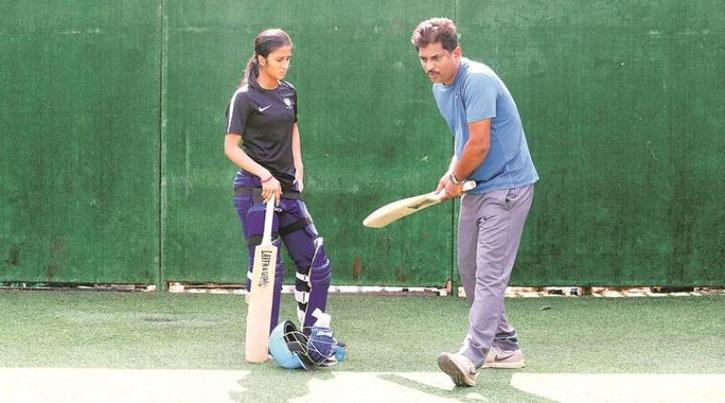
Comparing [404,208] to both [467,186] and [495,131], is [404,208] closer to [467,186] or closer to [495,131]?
[467,186]

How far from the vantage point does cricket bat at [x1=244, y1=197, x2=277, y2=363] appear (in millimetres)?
6574

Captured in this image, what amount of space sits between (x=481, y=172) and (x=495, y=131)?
0.22 m

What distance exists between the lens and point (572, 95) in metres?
9.38

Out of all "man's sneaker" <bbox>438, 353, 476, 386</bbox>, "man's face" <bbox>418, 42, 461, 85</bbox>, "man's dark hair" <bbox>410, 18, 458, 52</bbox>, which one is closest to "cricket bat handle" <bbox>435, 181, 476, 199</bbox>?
"man's face" <bbox>418, 42, 461, 85</bbox>

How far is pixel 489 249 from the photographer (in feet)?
20.1

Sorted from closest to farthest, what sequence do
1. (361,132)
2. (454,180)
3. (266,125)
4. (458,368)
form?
1. (458,368)
2. (454,180)
3. (266,125)
4. (361,132)

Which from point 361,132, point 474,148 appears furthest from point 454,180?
point 361,132

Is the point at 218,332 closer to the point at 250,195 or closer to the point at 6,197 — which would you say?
the point at 250,195

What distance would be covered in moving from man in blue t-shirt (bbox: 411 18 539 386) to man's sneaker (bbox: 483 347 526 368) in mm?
264

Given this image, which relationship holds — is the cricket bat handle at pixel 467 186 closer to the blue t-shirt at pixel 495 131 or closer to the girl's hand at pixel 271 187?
the blue t-shirt at pixel 495 131

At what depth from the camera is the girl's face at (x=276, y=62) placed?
652 cm

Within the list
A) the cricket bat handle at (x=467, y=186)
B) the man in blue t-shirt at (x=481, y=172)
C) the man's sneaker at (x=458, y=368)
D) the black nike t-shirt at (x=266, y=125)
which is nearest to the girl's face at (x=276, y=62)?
the black nike t-shirt at (x=266, y=125)

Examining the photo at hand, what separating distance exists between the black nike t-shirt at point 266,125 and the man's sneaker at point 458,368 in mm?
1469

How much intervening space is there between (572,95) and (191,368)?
4209 mm
